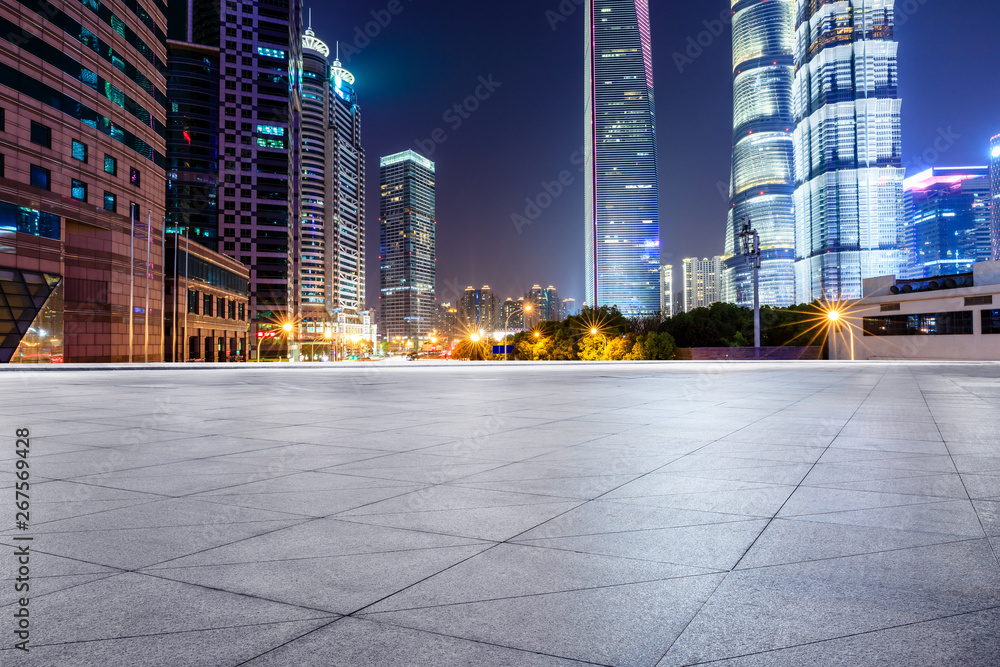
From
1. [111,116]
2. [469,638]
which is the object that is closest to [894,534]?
Result: [469,638]

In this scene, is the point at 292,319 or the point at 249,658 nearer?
the point at 249,658

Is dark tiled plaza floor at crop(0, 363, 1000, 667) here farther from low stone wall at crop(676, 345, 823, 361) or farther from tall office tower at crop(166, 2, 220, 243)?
tall office tower at crop(166, 2, 220, 243)

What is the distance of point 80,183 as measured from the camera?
160ft

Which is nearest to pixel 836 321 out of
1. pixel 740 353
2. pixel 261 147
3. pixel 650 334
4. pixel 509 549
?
pixel 740 353

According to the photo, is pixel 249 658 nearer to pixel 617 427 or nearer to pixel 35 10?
pixel 617 427

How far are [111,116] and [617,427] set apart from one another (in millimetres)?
59562

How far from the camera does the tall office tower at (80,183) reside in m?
43.0

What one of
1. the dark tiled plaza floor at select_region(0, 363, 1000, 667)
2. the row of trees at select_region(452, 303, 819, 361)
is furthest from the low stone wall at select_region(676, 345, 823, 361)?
the dark tiled plaza floor at select_region(0, 363, 1000, 667)

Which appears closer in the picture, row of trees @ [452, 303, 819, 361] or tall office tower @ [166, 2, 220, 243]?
row of trees @ [452, 303, 819, 361]

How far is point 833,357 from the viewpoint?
71.3 metres

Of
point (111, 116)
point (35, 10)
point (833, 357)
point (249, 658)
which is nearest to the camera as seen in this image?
point (249, 658)

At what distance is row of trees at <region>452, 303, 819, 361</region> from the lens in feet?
205

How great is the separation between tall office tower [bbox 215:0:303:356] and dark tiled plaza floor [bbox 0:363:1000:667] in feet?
444

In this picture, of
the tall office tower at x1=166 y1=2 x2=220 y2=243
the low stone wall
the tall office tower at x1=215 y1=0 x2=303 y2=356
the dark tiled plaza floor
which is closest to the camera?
the dark tiled plaza floor
